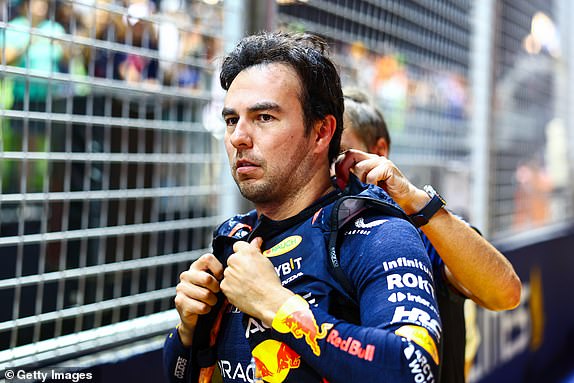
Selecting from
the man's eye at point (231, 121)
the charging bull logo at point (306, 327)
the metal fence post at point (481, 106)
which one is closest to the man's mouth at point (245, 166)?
the man's eye at point (231, 121)

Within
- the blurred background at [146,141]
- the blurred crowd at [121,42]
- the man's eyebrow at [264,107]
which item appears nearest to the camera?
the man's eyebrow at [264,107]

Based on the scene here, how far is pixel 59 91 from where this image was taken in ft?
7.99

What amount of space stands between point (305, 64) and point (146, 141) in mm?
1276

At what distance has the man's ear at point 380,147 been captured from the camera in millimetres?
1937

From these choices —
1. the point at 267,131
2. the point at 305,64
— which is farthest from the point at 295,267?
the point at 305,64

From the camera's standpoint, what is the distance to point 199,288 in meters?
1.43

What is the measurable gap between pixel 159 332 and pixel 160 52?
1024 millimetres

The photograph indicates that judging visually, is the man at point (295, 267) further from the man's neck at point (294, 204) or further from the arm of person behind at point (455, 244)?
the arm of person behind at point (455, 244)

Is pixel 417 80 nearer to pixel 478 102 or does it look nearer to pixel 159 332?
pixel 478 102

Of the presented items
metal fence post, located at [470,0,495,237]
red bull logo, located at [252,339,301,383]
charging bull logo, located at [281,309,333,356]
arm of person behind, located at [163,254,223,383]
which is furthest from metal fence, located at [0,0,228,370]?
metal fence post, located at [470,0,495,237]

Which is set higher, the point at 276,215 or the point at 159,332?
the point at 276,215

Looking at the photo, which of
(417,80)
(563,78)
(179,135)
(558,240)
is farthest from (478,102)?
(563,78)

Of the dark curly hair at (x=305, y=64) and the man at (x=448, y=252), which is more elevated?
the dark curly hair at (x=305, y=64)

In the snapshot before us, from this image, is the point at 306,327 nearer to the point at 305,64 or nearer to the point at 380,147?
the point at 305,64
